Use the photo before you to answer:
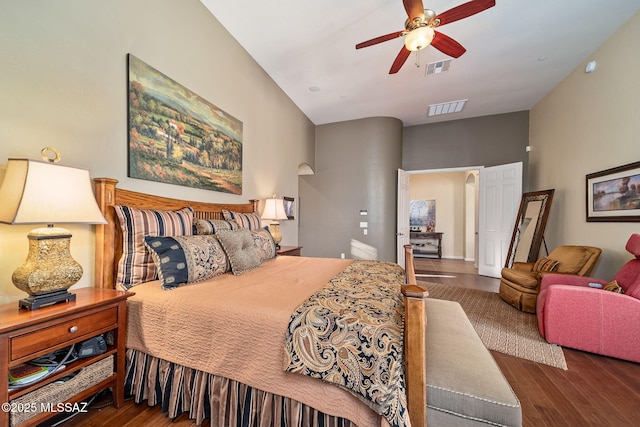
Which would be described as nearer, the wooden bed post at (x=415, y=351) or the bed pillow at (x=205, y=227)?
the wooden bed post at (x=415, y=351)

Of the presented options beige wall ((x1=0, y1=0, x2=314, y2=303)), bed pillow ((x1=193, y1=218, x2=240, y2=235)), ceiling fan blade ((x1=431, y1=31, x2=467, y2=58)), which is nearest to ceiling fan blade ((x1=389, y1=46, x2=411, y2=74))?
ceiling fan blade ((x1=431, y1=31, x2=467, y2=58))

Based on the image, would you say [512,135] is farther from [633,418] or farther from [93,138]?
[93,138]

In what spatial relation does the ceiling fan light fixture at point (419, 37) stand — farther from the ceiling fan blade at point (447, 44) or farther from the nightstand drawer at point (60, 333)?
the nightstand drawer at point (60, 333)

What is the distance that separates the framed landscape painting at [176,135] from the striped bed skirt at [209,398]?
1.43m

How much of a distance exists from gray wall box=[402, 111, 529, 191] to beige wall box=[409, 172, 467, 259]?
1951mm

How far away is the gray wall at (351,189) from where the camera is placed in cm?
500

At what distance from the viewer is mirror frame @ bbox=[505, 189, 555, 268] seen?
155 inches

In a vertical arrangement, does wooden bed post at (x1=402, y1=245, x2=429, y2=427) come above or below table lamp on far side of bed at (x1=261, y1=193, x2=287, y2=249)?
below

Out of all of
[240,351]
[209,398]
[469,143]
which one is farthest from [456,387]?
[469,143]

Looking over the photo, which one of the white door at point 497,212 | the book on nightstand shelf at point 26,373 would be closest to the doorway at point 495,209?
the white door at point 497,212

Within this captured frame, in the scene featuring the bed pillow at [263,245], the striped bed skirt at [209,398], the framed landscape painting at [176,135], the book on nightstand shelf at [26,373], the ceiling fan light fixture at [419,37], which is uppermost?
the ceiling fan light fixture at [419,37]

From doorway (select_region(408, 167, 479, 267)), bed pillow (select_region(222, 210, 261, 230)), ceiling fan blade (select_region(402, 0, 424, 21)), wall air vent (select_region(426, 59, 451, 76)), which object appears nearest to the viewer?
ceiling fan blade (select_region(402, 0, 424, 21))

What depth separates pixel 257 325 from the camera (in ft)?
3.89

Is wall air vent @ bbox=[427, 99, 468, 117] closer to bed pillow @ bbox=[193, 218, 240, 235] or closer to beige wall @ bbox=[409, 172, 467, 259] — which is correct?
beige wall @ bbox=[409, 172, 467, 259]
